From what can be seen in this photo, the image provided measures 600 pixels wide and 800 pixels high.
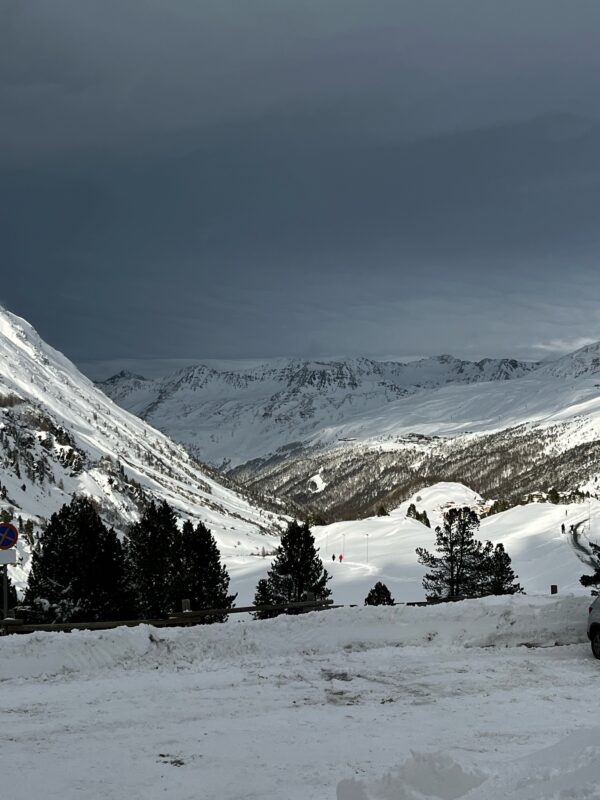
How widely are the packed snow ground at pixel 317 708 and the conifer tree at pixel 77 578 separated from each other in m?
18.3

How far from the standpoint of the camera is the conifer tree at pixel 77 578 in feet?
106

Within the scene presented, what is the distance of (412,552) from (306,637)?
9177cm

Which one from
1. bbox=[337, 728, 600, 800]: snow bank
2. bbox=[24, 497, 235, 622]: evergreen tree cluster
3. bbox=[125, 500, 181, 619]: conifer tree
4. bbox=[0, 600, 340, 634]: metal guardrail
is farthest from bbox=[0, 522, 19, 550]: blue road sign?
bbox=[125, 500, 181, 619]: conifer tree

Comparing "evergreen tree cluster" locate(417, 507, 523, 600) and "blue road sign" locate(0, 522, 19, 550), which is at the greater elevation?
"blue road sign" locate(0, 522, 19, 550)

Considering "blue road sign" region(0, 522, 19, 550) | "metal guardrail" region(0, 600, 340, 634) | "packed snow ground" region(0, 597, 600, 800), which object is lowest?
"packed snow ground" region(0, 597, 600, 800)

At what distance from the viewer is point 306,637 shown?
1570 cm

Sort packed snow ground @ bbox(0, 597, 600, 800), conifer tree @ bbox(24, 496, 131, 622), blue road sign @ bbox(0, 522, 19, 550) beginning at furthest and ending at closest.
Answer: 1. conifer tree @ bbox(24, 496, 131, 622)
2. blue road sign @ bbox(0, 522, 19, 550)
3. packed snow ground @ bbox(0, 597, 600, 800)

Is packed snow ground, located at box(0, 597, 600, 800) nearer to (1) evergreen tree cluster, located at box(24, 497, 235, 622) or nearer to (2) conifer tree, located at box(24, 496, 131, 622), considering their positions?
(1) evergreen tree cluster, located at box(24, 497, 235, 622)

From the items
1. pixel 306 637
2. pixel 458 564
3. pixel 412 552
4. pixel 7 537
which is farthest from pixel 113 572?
pixel 412 552

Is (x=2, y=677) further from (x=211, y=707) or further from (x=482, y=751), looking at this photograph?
(x=482, y=751)

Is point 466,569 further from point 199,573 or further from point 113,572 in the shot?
point 113,572

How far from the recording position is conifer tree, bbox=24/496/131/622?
106 feet

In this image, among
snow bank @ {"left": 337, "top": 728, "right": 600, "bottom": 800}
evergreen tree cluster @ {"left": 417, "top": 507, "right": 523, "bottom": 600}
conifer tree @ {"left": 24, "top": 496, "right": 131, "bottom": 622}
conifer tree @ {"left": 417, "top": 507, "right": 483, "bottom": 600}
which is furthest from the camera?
conifer tree @ {"left": 417, "top": 507, "right": 483, "bottom": 600}

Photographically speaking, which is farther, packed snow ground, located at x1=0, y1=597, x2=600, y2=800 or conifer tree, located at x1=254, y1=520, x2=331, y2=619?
conifer tree, located at x1=254, y1=520, x2=331, y2=619
